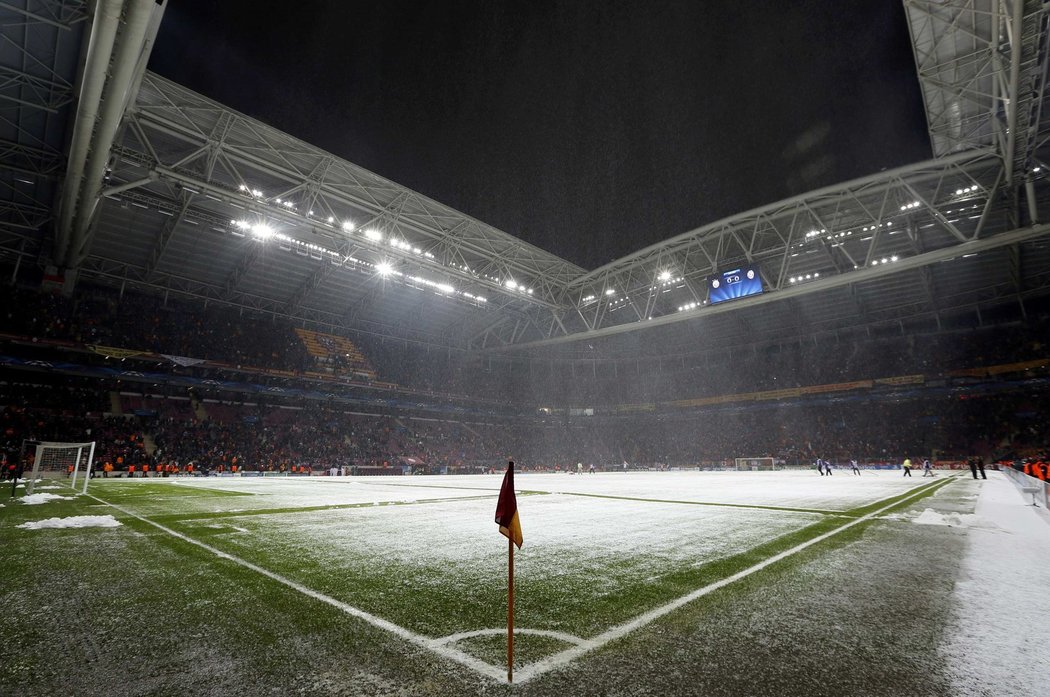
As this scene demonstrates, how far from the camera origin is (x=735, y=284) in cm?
2512

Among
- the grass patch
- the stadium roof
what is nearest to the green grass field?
the grass patch

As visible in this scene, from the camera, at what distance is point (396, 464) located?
36500 mm

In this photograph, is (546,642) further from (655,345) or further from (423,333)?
(655,345)

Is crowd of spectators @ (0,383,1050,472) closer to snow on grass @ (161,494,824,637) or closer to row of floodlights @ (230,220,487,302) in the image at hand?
row of floodlights @ (230,220,487,302)

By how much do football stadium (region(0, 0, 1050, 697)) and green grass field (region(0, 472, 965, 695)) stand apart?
34 millimetres

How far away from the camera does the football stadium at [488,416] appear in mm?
2510

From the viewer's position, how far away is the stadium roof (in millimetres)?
13766

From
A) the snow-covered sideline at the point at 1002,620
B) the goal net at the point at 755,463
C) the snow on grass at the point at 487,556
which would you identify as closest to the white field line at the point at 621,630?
the snow on grass at the point at 487,556

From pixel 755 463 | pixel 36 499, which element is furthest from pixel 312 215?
pixel 755 463

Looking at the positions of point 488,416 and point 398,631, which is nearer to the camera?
point 398,631

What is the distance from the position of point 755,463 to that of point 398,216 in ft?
120

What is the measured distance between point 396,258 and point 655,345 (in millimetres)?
37380

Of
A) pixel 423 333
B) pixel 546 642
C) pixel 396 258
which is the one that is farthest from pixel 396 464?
pixel 546 642

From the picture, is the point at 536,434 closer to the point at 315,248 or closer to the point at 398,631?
the point at 315,248
